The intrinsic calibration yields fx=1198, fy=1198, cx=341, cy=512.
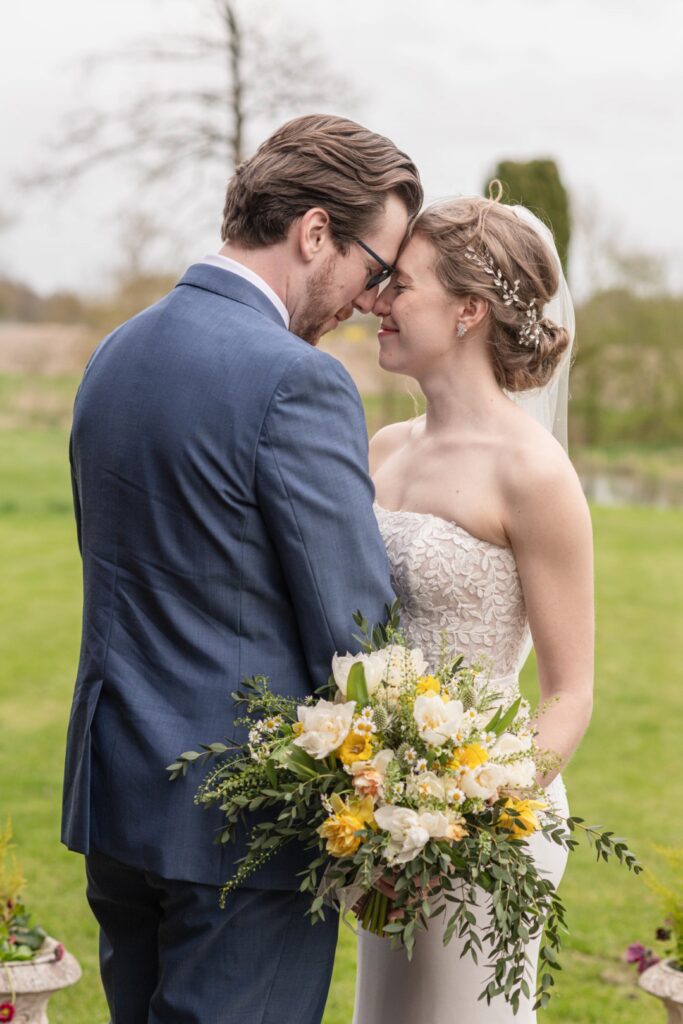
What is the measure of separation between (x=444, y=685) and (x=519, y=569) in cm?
70

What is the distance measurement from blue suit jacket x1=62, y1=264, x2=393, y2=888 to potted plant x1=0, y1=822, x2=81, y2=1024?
1.34m

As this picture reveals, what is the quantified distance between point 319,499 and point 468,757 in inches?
22.0

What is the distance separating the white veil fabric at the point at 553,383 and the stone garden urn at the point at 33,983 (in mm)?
1663

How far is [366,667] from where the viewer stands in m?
2.28

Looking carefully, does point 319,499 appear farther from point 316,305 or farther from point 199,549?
point 316,305

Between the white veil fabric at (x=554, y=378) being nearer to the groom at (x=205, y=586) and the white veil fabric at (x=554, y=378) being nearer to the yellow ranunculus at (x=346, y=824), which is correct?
the groom at (x=205, y=586)

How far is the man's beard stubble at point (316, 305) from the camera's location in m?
2.64

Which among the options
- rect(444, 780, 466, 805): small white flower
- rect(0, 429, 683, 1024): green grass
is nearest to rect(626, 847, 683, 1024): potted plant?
rect(0, 429, 683, 1024): green grass

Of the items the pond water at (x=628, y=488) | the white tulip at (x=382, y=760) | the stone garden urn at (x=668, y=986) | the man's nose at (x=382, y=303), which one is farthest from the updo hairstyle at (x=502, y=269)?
the pond water at (x=628, y=488)

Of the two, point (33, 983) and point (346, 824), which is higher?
point (346, 824)

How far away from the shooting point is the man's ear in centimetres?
257

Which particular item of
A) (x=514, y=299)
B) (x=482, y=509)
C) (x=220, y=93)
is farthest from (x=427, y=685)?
(x=220, y=93)

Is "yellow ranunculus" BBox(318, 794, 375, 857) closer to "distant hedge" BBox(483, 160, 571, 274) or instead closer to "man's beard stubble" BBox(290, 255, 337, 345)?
"man's beard stubble" BBox(290, 255, 337, 345)

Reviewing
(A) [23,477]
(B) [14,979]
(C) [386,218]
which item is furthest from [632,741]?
(A) [23,477]
